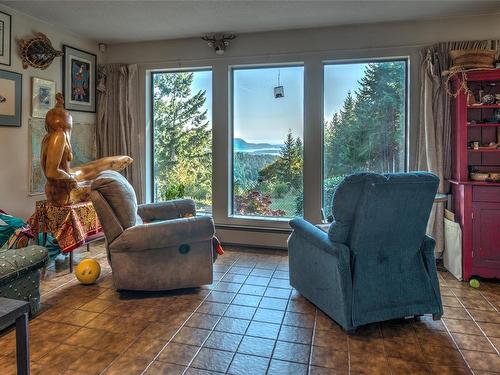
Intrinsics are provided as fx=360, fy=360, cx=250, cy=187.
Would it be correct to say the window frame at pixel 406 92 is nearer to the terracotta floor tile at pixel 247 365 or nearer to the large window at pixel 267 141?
the large window at pixel 267 141

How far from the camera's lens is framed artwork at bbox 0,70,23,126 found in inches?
137

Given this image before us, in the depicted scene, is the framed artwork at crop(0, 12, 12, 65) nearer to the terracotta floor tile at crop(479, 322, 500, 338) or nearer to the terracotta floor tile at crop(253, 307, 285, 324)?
the terracotta floor tile at crop(253, 307, 285, 324)

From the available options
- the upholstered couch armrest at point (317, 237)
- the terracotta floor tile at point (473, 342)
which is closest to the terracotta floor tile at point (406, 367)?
the terracotta floor tile at point (473, 342)

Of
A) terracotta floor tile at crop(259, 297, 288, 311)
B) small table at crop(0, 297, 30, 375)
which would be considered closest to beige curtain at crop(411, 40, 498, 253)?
terracotta floor tile at crop(259, 297, 288, 311)

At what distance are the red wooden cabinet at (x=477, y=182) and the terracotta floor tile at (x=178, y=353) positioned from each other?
2.54 m

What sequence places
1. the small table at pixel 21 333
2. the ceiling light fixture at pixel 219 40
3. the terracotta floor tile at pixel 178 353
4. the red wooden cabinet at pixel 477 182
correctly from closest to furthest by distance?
1. the small table at pixel 21 333
2. the terracotta floor tile at pixel 178 353
3. the red wooden cabinet at pixel 477 182
4. the ceiling light fixture at pixel 219 40

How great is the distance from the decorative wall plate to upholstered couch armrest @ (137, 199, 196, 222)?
1.96 m

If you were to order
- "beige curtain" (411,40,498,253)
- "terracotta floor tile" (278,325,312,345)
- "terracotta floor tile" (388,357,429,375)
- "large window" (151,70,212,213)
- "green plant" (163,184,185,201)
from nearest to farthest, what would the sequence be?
"terracotta floor tile" (388,357,429,375)
"terracotta floor tile" (278,325,312,345)
"beige curtain" (411,40,498,253)
"green plant" (163,184,185,201)
"large window" (151,70,212,213)

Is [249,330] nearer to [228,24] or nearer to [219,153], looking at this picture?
[219,153]

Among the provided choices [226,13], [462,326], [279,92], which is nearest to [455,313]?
[462,326]

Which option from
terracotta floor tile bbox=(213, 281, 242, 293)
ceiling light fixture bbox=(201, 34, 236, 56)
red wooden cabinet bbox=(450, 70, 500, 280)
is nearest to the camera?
terracotta floor tile bbox=(213, 281, 242, 293)

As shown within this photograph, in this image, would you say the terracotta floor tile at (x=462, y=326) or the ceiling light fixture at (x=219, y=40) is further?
the ceiling light fixture at (x=219, y=40)

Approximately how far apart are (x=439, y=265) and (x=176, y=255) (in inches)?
105

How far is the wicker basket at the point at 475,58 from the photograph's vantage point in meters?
3.23
